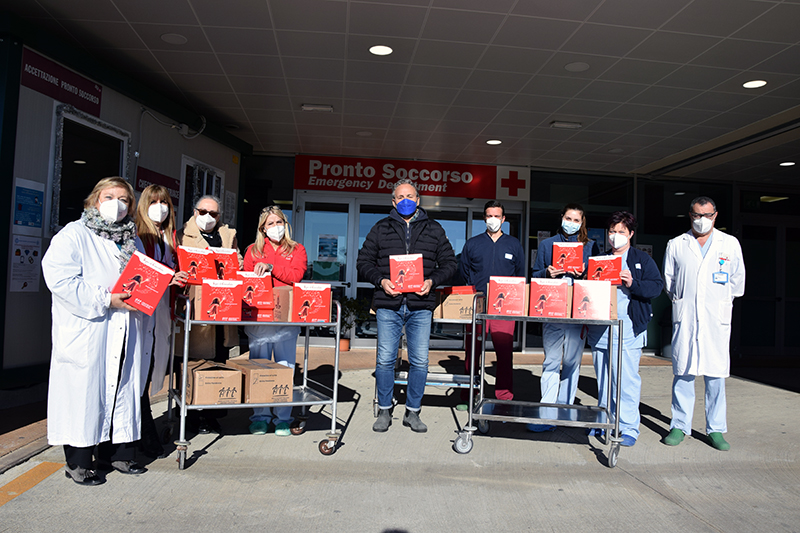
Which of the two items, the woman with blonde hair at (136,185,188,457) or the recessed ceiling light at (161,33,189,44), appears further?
the recessed ceiling light at (161,33,189,44)

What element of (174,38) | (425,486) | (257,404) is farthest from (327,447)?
(174,38)

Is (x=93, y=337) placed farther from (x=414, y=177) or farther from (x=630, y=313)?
(x=414, y=177)

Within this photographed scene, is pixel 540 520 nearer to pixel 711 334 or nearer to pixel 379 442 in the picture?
pixel 379 442

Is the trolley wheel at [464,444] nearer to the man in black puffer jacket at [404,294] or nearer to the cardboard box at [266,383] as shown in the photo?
the man in black puffer jacket at [404,294]

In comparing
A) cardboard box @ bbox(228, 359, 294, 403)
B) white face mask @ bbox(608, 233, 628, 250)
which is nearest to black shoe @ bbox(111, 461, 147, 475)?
cardboard box @ bbox(228, 359, 294, 403)

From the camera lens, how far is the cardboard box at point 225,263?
11.8 feet

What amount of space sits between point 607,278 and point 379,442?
1973mm

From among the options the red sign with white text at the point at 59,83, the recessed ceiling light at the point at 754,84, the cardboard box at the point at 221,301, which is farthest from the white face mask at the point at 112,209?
the recessed ceiling light at the point at 754,84

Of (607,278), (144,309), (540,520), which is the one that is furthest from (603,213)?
(144,309)

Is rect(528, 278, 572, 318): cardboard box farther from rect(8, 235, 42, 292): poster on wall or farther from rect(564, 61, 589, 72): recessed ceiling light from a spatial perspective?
rect(8, 235, 42, 292): poster on wall

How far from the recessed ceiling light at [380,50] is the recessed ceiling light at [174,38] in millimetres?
1699

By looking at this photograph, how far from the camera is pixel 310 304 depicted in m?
3.62

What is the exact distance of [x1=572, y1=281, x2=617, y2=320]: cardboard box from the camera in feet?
11.9

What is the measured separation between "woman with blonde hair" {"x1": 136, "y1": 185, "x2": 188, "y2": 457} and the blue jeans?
1.50 m
